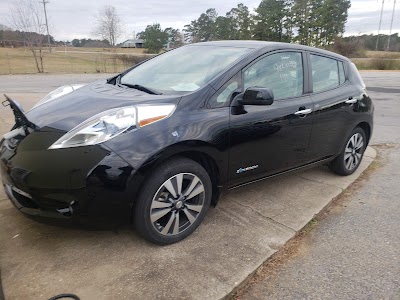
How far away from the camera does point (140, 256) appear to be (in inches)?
100

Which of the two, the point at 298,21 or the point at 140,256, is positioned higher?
the point at 298,21

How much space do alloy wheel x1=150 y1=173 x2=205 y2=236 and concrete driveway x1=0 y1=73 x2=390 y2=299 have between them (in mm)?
162

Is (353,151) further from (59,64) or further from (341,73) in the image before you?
(59,64)

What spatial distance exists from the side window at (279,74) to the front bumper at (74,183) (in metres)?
1.40

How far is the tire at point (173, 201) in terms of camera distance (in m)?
2.48

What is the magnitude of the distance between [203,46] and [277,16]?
172 ft

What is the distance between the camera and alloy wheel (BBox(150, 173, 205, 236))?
2559 millimetres

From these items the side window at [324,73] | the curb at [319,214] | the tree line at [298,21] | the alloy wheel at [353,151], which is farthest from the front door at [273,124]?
the tree line at [298,21]

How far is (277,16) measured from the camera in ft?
169

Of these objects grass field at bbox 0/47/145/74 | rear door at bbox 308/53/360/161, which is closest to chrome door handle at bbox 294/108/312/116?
rear door at bbox 308/53/360/161

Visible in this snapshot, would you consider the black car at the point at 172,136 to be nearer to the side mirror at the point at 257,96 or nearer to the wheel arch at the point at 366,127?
the side mirror at the point at 257,96

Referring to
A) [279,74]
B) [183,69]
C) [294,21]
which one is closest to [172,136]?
[183,69]

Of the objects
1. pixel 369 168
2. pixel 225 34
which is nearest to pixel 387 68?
pixel 225 34

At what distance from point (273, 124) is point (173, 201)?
1.18 metres
